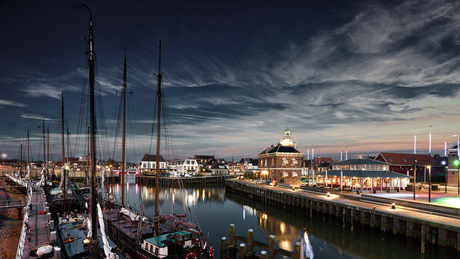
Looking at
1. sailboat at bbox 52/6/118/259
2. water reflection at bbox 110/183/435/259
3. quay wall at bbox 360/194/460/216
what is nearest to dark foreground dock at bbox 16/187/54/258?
sailboat at bbox 52/6/118/259

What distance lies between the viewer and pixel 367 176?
42.3m

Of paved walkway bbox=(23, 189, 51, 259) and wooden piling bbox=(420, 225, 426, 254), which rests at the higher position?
paved walkway bbox=(23, 189, 51, 259)

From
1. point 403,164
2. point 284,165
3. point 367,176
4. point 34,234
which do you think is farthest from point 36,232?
point 403,164

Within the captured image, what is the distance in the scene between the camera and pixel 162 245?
15.5m

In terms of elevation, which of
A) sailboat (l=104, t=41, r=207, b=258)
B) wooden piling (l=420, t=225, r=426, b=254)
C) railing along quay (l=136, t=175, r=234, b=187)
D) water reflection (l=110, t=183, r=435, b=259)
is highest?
sailboat (l=104, t=41, r=207, b=258)

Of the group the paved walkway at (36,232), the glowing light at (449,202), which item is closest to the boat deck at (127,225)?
the paved walkway at (36,232)

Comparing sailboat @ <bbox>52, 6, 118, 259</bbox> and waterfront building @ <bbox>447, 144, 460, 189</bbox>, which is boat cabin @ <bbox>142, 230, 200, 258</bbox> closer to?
sailboat @ <bbox>52, 6, 118, 259</bbox>

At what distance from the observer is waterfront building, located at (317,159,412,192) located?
143 feet

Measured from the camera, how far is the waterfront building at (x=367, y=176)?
43562 mm

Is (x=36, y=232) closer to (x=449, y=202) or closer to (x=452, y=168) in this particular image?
(x=449, y=202)

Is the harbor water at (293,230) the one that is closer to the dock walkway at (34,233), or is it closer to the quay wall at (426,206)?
the quay wall at (426,206)

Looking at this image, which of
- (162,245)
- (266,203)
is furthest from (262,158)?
(162,245)

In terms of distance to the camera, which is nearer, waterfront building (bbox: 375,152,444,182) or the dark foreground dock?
the dark foreground dock

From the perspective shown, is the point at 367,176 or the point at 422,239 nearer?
the point at 422,239
